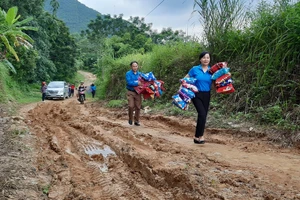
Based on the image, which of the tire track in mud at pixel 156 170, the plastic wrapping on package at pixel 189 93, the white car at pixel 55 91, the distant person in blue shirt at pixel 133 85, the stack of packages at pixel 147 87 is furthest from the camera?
the white car at pixel 55 91

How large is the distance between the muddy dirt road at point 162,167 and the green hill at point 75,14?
97.8 metres

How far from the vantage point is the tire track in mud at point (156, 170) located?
310 cm

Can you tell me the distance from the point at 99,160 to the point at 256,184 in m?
2.46

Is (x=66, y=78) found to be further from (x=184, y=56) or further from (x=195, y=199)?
(x=195, y=199)

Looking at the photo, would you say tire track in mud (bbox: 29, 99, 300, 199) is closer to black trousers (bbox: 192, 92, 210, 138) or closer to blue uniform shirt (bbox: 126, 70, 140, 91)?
black trousers (bbox: 192, 92, 210, 138)

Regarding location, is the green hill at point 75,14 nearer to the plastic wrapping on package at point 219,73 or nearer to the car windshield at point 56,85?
the car windshield at point 56,85

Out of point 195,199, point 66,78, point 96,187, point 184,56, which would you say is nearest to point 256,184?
point 195,199

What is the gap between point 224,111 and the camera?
24.3 ft

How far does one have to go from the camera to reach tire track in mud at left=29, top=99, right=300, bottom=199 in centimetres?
310

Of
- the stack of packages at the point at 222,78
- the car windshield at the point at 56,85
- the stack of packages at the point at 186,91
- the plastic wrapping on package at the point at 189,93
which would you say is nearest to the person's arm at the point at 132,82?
the stack of packages at the point at 186,91

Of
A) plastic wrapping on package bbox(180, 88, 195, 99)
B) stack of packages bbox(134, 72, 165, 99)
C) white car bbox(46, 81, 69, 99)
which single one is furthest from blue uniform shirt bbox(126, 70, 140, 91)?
white car bbox(46, 81, 69, 99)

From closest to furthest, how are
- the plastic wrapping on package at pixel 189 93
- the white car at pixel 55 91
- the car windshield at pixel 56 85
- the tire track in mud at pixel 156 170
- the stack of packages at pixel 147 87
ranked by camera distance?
the tire track in mud at pixel 156 170, the plastic wrapping on package at pixel 189 93, the stack of packages at pixel 147 87, the white car at pixel 55 91, the car windshield at pixel 56 85

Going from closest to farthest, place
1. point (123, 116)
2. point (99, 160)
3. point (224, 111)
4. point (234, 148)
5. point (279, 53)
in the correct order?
point (99, 160) → point (234, 148) → point (279, 53) → point (224, 111) → point (123, 116)

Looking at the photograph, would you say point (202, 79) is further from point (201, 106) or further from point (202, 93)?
point (201, 106)
